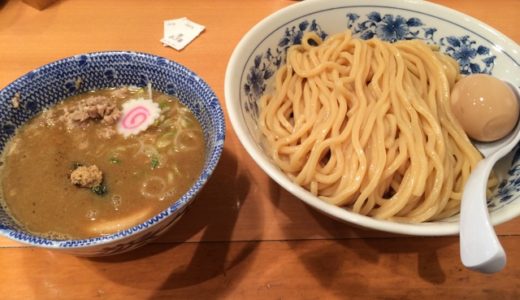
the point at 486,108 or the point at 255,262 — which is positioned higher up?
the point at 486,108

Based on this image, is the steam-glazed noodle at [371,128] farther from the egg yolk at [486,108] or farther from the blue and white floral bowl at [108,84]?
the blue and white floral bowl at [108,84]

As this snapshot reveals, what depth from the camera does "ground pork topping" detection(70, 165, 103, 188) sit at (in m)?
0.98

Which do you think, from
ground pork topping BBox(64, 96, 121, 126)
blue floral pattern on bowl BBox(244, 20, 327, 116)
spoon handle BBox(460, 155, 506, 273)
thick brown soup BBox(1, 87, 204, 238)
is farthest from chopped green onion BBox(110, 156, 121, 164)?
spoon handle BBox(460, 155, 506, 273)

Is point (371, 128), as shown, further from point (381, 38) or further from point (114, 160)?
point (114, 160)

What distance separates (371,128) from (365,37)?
41cm

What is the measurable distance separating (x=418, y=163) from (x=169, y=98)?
673mm

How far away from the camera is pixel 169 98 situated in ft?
3.80

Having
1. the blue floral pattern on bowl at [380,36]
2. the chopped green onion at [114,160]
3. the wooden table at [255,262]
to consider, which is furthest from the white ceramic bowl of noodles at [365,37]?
the chopped green onion at [114,160]

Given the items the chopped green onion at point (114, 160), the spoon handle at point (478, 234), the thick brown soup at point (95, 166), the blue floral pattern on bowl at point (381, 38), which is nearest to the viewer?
the spoon handle at point (478, 234)

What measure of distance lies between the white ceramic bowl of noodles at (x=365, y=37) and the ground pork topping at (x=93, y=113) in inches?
13.8

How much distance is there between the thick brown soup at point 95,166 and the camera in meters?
0.94

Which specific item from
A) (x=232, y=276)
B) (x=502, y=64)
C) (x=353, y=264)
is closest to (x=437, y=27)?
(x=502, y=64)

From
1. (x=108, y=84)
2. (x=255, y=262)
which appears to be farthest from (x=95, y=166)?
(x=255, y=262)

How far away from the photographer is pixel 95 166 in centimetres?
101
